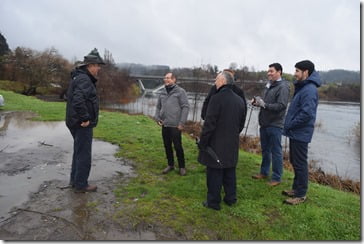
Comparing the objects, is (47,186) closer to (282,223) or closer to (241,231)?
(241,231)

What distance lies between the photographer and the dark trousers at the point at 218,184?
390cm

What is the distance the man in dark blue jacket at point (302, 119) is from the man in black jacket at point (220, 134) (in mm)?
828

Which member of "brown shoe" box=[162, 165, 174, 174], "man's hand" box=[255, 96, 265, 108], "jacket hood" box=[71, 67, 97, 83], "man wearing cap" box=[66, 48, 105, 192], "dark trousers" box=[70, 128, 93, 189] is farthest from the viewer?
"brown shoe" box=[162, 165, 174, 174]

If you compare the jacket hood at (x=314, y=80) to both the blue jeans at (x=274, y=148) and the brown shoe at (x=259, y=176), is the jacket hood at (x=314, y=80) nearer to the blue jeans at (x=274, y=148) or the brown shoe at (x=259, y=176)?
the blue jeans at (x=274, y=148)

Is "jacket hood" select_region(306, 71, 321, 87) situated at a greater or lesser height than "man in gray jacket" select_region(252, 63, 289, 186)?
greater

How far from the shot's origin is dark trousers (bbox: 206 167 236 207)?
153 inches

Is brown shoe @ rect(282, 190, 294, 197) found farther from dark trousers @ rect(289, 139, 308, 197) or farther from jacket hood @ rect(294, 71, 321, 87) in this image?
jacket hood @ rect(294, 71, 321, 87)

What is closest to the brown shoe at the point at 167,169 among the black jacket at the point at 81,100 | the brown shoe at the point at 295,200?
the black jacket at the point at 81,100

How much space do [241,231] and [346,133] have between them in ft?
61.8

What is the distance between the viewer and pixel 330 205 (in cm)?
429

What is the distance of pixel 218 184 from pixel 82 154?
2.05m

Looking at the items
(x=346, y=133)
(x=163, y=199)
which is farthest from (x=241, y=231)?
(x=346, y=133)

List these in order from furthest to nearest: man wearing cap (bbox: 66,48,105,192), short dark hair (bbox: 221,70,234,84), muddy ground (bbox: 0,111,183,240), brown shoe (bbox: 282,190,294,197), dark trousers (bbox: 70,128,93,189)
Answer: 1. brown shoe (bbox: 282,190,294,197)
2. dark trousers (bbox: 70,128,93,189)
3. man wearing cap (bbox: 66,48,105,192)
4. short dark hair (bbox: 221,70,234,84)
5. muddy ground (bbox: 0,111,183,240)

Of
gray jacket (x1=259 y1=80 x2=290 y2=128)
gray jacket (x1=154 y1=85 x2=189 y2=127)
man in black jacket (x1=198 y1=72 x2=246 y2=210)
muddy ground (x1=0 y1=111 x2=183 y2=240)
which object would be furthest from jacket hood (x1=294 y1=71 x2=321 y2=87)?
muddy ground (x1=0 y1=111 x2=183 y2=240)
